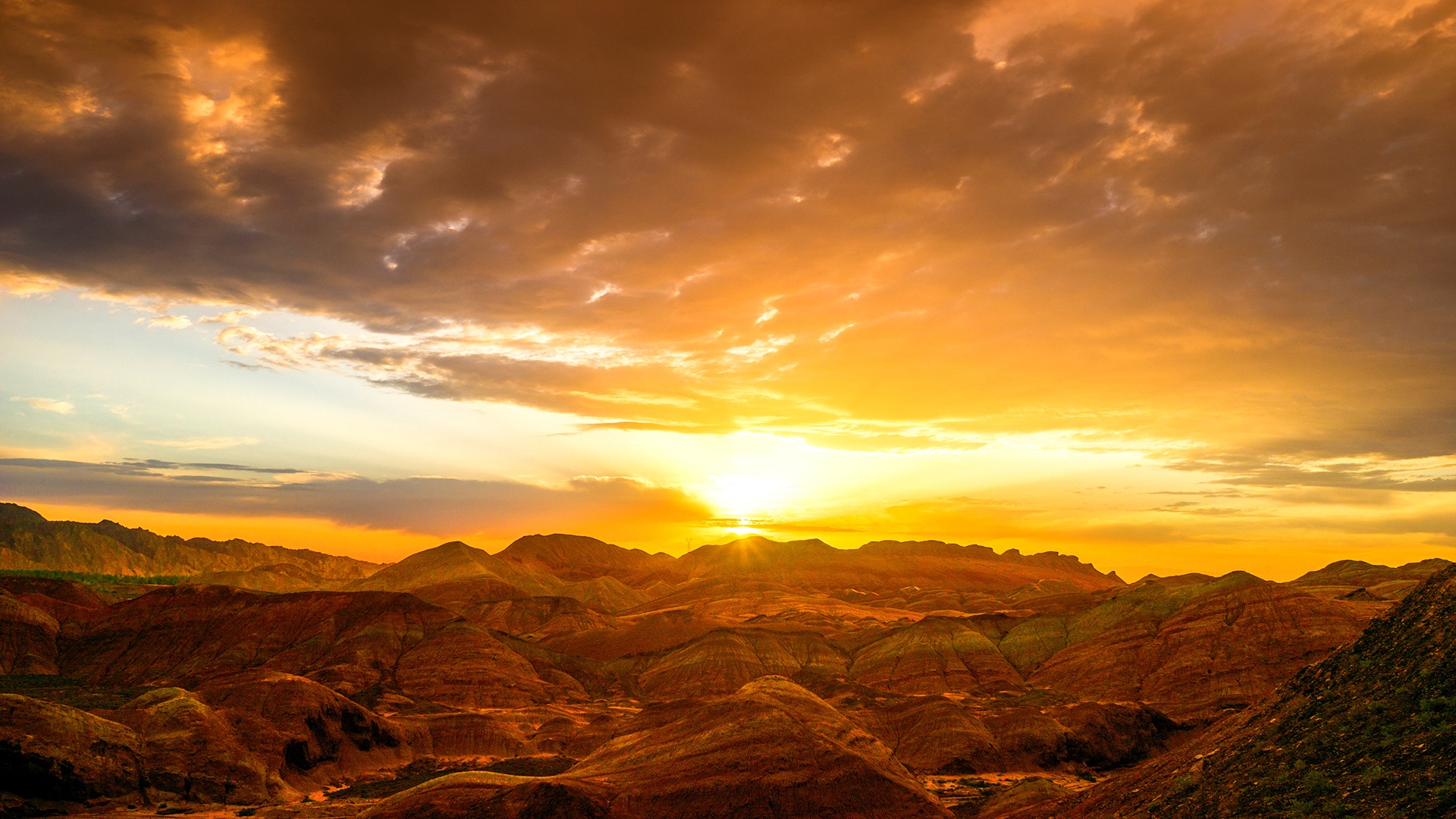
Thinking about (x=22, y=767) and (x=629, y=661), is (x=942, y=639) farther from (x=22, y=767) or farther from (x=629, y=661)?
(x=22, y=767)

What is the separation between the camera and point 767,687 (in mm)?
67812


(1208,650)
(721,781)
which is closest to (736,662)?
(1208,650)

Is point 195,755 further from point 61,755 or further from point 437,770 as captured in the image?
point 437,770

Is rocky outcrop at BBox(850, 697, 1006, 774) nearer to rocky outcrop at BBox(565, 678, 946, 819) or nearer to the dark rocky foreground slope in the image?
rocky outcrop at BBox(565, 678, 946, 819)

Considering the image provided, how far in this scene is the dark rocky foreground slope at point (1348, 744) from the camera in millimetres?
24375

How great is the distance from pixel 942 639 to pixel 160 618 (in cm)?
12640

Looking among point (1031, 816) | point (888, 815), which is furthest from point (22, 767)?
point (1031, 816)

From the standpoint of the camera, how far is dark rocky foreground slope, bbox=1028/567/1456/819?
80.0 feet

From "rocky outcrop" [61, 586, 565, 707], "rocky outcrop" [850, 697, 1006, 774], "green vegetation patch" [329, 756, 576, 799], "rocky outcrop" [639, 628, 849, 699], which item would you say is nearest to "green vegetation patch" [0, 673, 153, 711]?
"rocky outcrop" [61, 586, 565, 707]

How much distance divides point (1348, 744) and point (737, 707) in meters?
41.7

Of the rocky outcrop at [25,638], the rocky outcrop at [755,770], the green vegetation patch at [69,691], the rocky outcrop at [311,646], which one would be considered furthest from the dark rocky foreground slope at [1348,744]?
the rocky outcrop at [25,638]

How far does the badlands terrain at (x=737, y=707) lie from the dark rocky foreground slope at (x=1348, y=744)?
0.12m

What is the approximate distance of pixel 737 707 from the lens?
62.5 metres

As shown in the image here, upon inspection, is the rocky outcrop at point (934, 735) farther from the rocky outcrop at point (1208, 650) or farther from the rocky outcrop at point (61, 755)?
the rocky outcrop at point (61, 755)
